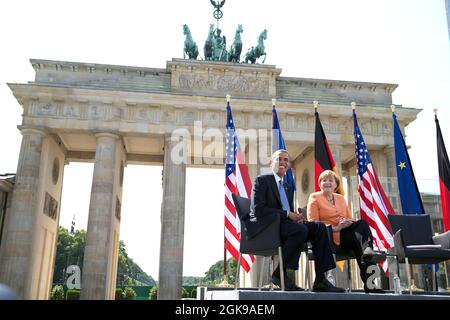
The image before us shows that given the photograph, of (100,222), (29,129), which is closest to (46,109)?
(29,129)

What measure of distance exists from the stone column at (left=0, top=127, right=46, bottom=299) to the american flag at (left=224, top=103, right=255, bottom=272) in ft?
41.7

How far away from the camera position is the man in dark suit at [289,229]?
19.8 ft

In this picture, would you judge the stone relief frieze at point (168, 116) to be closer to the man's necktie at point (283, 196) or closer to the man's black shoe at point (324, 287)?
the man's necktie at point (283, 196)

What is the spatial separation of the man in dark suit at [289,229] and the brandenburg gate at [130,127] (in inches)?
654

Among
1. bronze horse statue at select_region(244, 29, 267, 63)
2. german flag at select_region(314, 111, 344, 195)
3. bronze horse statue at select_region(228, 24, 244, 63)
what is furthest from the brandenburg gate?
german flag at select_region(314, 111, 344, 195)

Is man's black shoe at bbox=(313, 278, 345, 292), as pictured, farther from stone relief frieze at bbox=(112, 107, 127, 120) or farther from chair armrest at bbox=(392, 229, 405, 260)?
stone relief frieze at bbox=(112, 107, 127, 120)

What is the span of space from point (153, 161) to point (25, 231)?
1042cm

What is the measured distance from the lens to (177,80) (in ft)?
84.1

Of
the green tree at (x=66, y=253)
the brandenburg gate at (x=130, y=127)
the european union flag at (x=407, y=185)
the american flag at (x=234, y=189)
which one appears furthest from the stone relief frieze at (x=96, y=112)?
the green tree at (x=66, y=253)

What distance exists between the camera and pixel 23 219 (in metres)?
22.2
